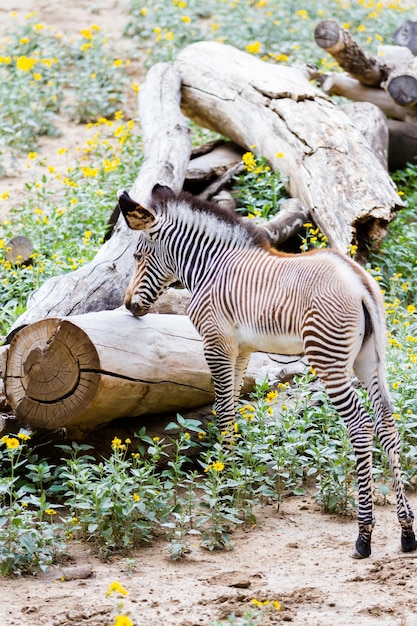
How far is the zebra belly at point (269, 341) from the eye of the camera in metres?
5.52

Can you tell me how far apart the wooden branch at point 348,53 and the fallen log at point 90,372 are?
600 cm

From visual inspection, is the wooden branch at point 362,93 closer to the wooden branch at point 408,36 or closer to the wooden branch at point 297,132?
the wooden branch at point 297,132

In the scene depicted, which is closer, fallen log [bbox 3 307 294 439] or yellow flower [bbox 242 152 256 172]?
fallen log [bbox 3 307 294 439]

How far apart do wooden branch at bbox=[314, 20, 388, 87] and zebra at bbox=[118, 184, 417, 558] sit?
5145mm

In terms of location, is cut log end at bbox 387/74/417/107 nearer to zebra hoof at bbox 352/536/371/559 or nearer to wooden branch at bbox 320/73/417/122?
wooden branch at bbox 320/73/417/122

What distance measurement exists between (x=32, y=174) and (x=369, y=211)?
3983mm

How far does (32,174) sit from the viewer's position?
33.1 ft

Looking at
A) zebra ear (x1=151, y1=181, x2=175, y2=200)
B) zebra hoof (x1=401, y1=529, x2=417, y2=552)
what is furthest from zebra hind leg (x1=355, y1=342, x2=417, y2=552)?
zebra ear (x1=151, y1=181, x2=175, y2=200)

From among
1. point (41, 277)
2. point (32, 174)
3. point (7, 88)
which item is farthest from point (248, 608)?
point (7, 88)

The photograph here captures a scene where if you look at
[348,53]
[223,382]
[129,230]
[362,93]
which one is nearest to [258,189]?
[129,230]

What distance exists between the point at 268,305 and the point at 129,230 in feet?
8.48

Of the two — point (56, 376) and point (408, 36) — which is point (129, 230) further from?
point (408, 36)

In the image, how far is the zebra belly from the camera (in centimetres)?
552

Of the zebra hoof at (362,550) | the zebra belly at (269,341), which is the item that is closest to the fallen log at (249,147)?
the zebra belly at (269,341)
